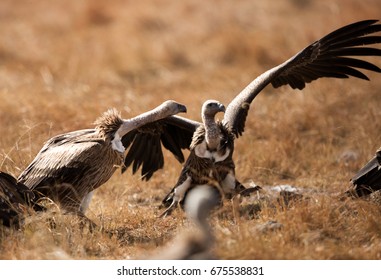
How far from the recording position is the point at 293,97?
11.6 meters

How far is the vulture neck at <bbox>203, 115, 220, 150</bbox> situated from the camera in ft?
23.4

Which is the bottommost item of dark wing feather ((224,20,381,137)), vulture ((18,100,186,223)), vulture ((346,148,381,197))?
vulture ((346,148,381,197))

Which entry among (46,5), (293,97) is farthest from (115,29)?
(293,97)

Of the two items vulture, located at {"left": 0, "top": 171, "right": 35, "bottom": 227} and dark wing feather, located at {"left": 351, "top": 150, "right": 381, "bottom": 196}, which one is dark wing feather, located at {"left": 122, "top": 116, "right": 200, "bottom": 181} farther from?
dark wing feather, located at {"left": 351, "top": 150, "right": 381, "bottom": 196}

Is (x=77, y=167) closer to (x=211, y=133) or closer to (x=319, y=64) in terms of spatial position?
(x=211, y=133)

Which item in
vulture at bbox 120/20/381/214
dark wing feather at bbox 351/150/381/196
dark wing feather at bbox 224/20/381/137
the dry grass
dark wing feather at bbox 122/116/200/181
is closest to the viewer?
the dry grass

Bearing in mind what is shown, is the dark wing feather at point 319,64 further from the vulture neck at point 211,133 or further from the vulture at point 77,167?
the vulture at point 77,167

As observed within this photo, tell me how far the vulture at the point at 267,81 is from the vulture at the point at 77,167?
76cm

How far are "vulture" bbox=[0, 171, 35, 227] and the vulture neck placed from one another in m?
1.66

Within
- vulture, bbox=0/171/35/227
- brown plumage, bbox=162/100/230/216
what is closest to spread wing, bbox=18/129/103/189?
vulture, bbox=0/171/35/227

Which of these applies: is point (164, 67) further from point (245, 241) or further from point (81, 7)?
point (245, 241)

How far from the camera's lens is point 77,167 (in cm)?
689

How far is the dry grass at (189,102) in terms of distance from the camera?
6.27 m

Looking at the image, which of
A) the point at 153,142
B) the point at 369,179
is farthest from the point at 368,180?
the point at 153,142
